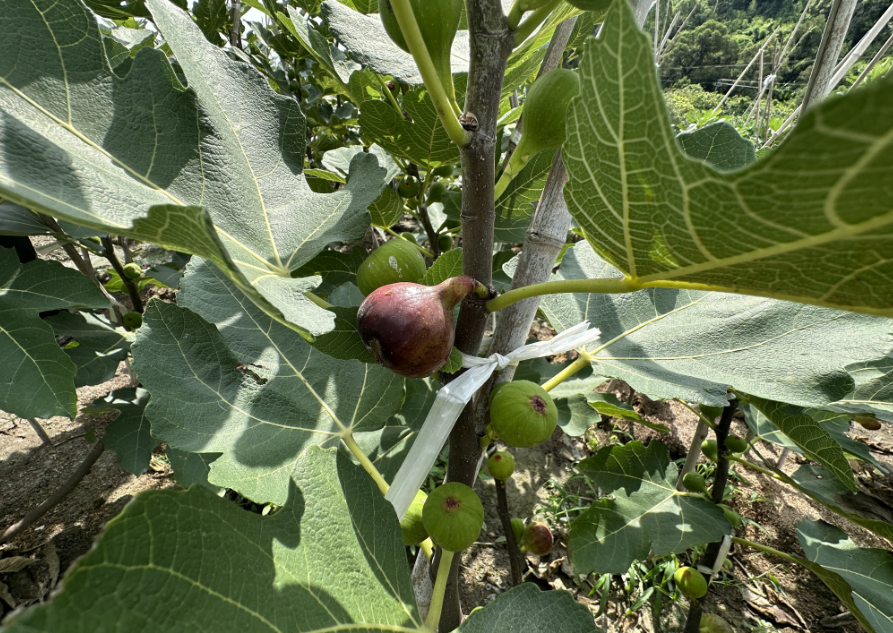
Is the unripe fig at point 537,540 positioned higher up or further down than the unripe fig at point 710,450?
higher up

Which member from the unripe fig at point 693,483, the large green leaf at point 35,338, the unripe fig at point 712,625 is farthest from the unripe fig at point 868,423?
the large green leaf at point 35,338

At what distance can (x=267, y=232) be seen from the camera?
66cm

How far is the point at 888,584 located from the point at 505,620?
1143 millimetres

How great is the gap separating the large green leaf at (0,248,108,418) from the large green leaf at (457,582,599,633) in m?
0.95

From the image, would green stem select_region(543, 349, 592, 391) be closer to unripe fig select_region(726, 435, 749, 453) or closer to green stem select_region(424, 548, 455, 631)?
green stem select_region(424, 548, 455, 631)

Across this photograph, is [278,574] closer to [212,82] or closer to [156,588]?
[156,588]

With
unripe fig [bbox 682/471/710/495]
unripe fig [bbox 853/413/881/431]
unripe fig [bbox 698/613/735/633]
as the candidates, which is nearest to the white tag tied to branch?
unripe fig [bbox 682/471/710/495]

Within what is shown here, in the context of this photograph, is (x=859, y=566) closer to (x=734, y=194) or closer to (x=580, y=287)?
(x=580, y=287)

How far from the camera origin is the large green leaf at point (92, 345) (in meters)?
1.52

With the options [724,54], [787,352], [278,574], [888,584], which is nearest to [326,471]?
[278,574]

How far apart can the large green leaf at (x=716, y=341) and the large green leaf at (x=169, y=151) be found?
0.52 metres

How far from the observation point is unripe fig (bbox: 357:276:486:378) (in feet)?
1.63

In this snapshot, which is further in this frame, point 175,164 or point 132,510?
point 175,164

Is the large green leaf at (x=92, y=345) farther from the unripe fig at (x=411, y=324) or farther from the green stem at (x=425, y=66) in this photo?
the green stem at (x=425, y=66)
